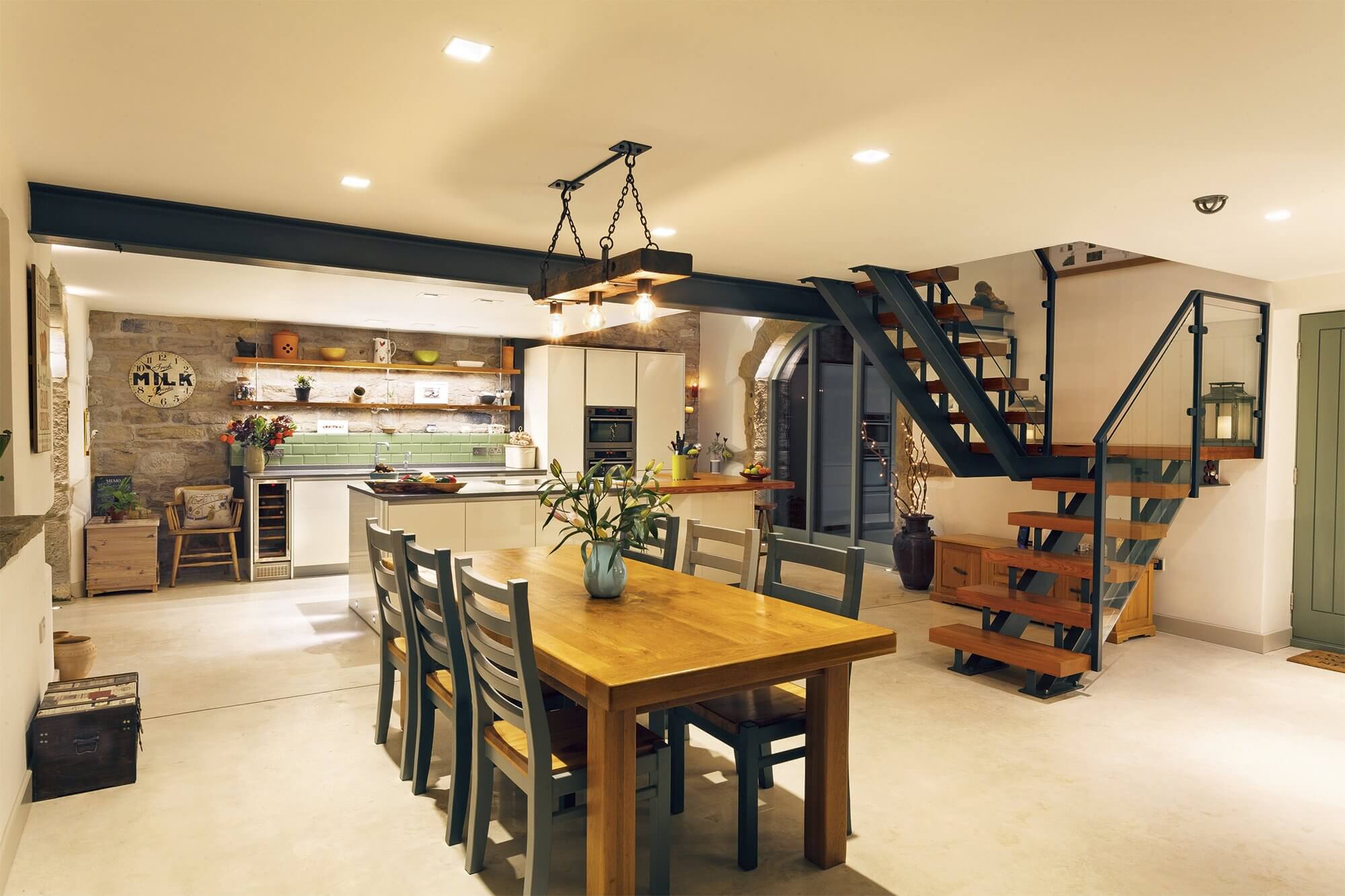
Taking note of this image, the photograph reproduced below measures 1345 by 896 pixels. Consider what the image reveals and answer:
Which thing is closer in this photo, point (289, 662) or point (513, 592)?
point (513, 592)

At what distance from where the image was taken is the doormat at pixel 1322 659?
4.98 metres

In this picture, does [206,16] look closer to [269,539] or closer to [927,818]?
[927,818]

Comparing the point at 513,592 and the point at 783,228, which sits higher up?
the point at 783,228

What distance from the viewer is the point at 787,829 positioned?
287 centimetres

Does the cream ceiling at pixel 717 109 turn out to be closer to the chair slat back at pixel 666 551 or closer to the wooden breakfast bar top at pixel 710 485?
the chair slat back at pixel 666 551

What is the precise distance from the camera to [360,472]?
25.4 ft

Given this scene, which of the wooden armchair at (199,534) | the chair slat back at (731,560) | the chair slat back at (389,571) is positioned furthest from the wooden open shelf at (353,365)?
the chair slat back at (731,560)

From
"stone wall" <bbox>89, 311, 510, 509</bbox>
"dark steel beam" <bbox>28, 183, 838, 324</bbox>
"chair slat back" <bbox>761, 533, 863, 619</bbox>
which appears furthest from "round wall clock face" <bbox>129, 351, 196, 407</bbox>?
"chair slat back" <bbox>761, 533, 863, 619</bbox>

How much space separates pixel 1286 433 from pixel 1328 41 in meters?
4.14

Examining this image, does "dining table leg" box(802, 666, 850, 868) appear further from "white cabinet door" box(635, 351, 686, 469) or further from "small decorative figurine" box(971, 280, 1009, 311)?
Result: "white cabinet door" box(635, 351, 686, 469)

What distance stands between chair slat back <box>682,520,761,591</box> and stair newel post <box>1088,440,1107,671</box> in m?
2.11

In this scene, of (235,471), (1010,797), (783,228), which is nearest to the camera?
(1010,797)

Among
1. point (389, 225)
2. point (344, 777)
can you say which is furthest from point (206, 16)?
point (344, 777)

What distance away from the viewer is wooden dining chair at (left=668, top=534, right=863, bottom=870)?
2.60 meters
